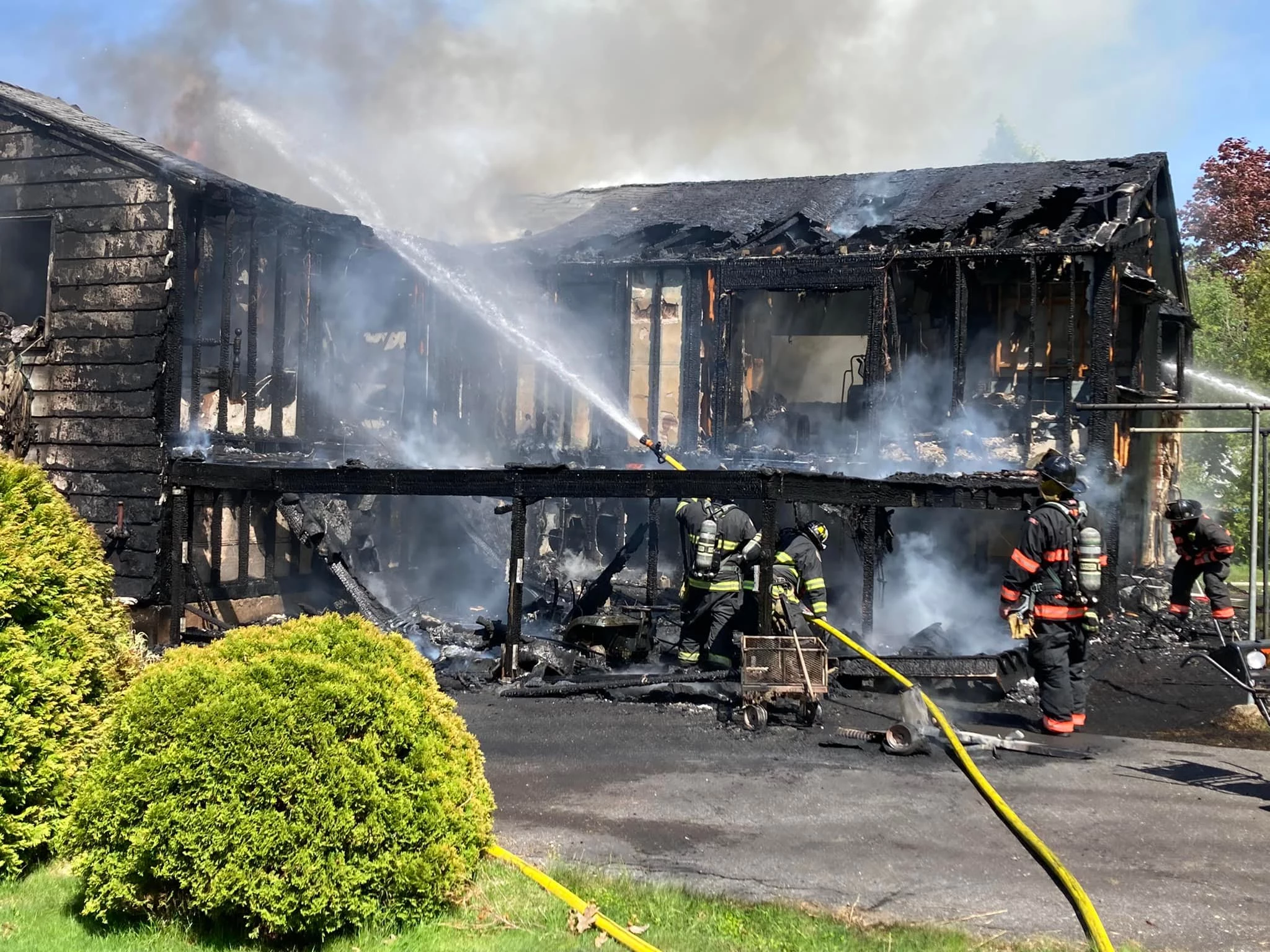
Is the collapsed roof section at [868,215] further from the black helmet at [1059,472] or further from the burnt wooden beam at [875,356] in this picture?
the black helmet at [1059,472]

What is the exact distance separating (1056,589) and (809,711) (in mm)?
2215

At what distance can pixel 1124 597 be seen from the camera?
1532 centimetres

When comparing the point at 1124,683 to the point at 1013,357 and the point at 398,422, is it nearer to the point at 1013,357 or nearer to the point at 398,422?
the point at 1013,357

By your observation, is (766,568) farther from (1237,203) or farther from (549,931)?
(1237,203)

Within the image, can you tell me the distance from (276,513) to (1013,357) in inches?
409

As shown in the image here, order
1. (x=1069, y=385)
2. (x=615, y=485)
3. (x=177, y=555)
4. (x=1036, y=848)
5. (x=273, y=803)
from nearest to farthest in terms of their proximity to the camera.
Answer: (x=273, y=803), (x=1036, y=848), (x=615, y=485), (x=177, y=555), (x=1069, y=385)

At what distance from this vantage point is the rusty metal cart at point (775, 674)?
8.92 meters

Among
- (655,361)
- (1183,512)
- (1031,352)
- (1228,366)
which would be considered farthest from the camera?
(1228,366)

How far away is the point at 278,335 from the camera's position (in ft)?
46.9

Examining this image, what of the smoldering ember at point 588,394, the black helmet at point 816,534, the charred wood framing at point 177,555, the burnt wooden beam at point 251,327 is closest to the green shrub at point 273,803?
the smoldering ember at point 588,394

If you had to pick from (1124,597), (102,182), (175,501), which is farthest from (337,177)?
(1124,597)

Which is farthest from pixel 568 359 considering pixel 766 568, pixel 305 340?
pixel 766 568

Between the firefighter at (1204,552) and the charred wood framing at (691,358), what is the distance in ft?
24.4

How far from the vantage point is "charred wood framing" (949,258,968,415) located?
1523 centimetres
